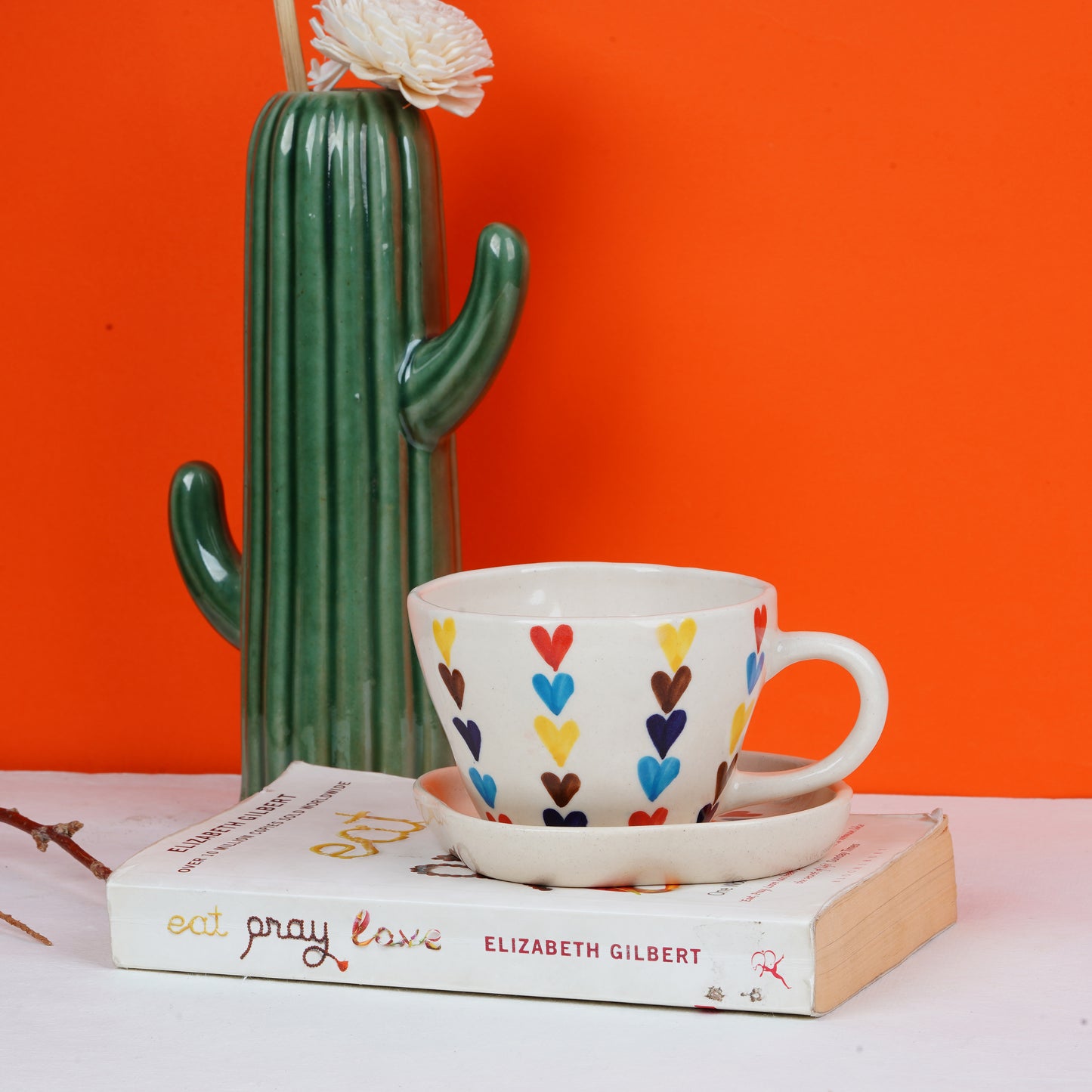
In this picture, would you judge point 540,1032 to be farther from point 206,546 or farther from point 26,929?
point 206,546

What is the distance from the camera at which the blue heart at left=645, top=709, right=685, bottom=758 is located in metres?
0.47

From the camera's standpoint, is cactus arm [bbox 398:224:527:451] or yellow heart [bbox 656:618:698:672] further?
cactus arm [bbox 398:224:527:451]

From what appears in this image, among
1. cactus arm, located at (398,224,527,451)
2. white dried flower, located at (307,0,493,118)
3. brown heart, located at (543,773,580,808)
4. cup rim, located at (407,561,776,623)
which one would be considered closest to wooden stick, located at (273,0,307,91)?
white dried flower, located at (307,0,493,118)

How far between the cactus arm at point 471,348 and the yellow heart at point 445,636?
0.20 metres

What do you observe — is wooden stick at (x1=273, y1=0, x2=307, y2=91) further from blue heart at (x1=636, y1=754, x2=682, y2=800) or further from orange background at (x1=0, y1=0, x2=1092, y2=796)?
blue heart at (x1=636, y1=754, x2=682, y2=800)

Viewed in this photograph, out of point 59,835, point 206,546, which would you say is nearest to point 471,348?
point 206,546

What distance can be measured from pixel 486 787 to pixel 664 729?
69 millimetres

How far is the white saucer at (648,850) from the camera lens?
468 mm

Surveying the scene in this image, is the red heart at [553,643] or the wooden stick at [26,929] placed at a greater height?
the red heart at [553,643]

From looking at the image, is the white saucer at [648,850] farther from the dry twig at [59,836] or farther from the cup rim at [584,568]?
the dry twig at [59,836]

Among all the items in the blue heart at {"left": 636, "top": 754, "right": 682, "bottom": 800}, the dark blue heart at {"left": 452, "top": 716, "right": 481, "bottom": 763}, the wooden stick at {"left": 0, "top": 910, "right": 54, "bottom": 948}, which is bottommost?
the wooden stick at {"left": 0, "top": 910, "right": 54, "bottom": 948}

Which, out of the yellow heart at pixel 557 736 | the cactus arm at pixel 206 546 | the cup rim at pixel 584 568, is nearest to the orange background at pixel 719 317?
the cactus arm at pixel 206 546

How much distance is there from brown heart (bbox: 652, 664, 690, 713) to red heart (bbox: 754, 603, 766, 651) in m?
0.03

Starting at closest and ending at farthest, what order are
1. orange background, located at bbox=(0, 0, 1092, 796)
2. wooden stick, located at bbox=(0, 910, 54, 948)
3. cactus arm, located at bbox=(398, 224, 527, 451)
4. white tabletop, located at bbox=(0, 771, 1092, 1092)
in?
white tabletop, located at bbox=(0, 771, 1092, 1092)
wooden stick, located at bbox=(0, 910, 54, 948)
cactus arm, located at bbox=(398, 224, 527, 451)
orange background, located at bbox=(0, 0, 1092, 796)
